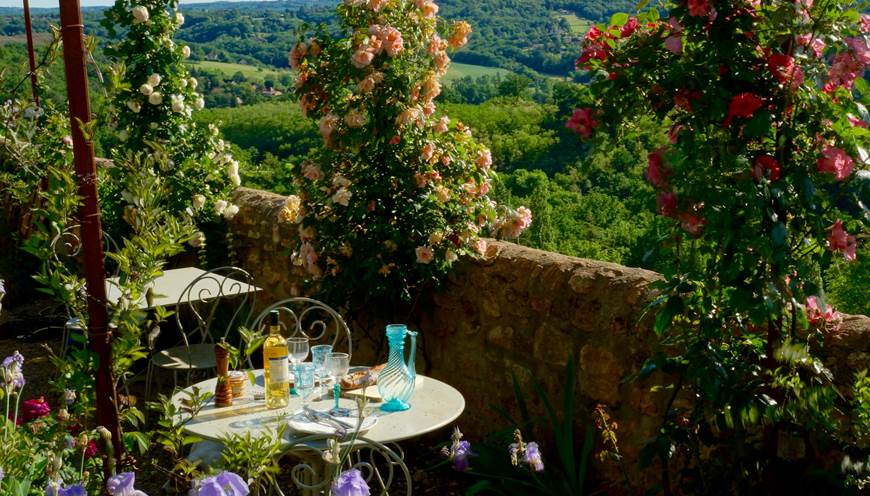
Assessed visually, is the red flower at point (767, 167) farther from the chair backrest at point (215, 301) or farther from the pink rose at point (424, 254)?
the chair backrest at point (215, 301)

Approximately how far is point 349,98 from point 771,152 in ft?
5.91

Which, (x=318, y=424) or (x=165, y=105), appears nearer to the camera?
(x=318, y=424)

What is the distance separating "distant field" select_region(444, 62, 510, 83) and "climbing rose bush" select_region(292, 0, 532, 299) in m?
9.82

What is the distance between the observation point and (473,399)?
3.55 m

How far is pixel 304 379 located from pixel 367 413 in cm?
21

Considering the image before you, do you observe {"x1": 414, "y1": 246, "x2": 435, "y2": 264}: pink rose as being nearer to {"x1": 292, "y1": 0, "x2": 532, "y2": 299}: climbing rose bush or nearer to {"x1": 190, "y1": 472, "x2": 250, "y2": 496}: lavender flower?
{"x1": 292, "y1": 0, "x2": 532, "y2": 299}: climbing rose bush

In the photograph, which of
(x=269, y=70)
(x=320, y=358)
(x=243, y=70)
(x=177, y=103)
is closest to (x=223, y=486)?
(x=320, y=358)

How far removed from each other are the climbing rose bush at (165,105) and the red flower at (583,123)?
2948 millimetres

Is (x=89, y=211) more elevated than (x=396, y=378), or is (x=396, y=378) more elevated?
(x=89, y=211)

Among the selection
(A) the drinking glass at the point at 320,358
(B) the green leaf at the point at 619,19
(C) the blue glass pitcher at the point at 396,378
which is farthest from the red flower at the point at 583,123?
(A) the drinking glass at the point at 320,358

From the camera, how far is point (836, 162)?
80.1 inches

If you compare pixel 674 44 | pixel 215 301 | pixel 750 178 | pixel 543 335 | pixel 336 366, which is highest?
pixel 674 44

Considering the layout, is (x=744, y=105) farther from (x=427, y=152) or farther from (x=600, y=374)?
(x=427, y=152)

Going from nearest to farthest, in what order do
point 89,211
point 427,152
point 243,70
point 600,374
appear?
point 89,211 < point 600,374 < point 427,152 < point 243,70
